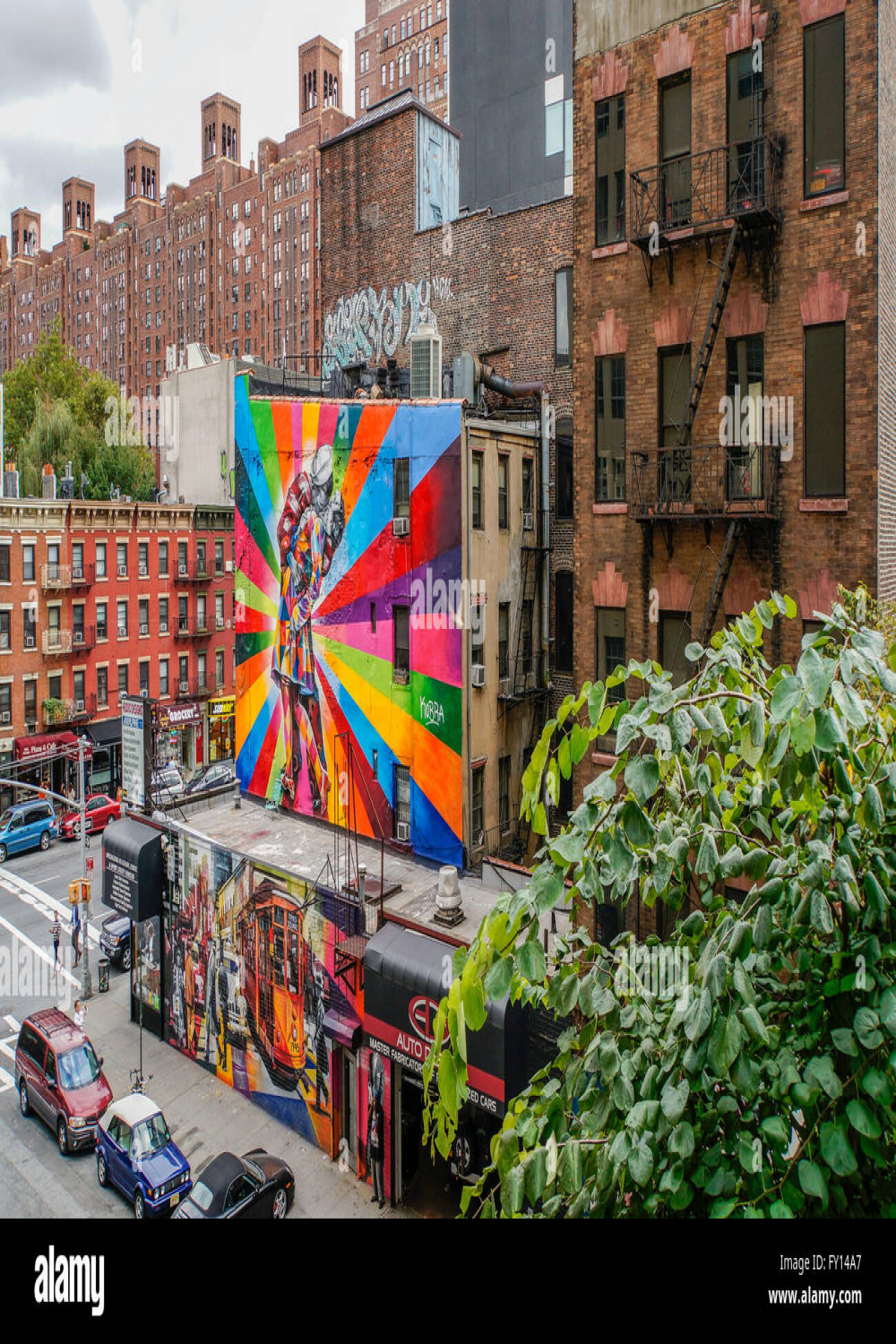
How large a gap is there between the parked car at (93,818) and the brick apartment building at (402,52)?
90.7m

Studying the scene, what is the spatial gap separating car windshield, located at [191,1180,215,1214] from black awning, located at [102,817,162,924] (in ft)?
30.5

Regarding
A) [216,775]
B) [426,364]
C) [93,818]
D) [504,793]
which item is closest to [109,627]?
[93,818]

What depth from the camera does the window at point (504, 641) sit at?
2755 centimetres

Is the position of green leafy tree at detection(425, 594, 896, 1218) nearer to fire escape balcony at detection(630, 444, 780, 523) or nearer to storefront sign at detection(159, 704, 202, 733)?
fire escape balcony at detection(630, 444, 780, 523)

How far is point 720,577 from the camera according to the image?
608 inches

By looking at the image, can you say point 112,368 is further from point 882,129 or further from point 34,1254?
point 34,1254

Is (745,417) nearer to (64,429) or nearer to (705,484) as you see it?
(705,484)

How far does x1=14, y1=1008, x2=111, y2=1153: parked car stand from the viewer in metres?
22.1

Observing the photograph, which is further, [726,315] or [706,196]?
[706,196]

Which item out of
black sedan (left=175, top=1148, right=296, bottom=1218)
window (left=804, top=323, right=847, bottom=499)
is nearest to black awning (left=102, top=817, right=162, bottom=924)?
black sedan (left=175, top=1148, right=296, bottom=1218)

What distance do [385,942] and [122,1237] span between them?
16.8 m

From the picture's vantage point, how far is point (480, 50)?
3991cm

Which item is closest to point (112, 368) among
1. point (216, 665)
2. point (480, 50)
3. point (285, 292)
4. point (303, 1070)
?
point (285, 292)

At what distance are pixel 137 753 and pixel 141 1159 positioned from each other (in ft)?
38.9
